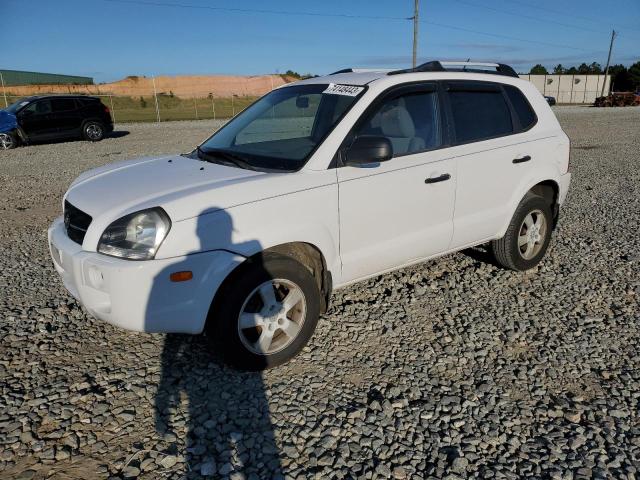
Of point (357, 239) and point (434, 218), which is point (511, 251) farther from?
point (357, 239)

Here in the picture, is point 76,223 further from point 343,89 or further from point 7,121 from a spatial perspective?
point 7,121

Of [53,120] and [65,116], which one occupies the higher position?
[65,116]

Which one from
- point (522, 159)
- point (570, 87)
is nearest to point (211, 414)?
point (522, 159)

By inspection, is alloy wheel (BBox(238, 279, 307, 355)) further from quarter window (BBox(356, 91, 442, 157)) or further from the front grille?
quarter window (BBox(356, 91, 442, 157))

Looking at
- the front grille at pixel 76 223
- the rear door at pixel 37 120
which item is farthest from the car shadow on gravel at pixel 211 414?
the rear door at pixel 37 120

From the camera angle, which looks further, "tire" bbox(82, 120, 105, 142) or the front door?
"tire" bbox(82, 120, 105, 142)

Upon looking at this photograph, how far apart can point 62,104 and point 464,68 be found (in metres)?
16.7

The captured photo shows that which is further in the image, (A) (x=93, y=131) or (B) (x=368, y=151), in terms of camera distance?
(A) (x=93, y=131)

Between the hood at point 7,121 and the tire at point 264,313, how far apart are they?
1619 cm

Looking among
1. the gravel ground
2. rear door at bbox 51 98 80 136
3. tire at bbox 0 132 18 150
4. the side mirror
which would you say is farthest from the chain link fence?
the side mirror

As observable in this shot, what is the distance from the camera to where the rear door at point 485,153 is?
4.09 m

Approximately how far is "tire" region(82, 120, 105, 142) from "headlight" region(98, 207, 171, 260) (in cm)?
1709

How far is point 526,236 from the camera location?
15.6 feet

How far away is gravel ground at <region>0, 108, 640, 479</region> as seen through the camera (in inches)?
99.1
